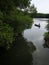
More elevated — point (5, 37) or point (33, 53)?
point (5, 37)

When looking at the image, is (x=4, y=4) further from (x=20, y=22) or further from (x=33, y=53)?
(x=33, y=53)

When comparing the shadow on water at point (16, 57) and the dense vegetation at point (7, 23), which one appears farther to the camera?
the shadow on water at point (16, 57)

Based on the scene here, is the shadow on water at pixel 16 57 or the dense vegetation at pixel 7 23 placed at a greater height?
the dense vegetation at pixel 7 23

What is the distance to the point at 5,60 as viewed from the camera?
23.6 meters

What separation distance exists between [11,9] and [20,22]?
3.06 metres

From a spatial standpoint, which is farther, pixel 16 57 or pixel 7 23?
pixel 16 57

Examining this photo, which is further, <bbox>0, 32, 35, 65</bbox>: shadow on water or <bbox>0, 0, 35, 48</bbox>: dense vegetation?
<bbox>0, 32, 35, 65</bbox>: shadow on water

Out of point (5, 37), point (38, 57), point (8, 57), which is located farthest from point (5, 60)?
point (5, 37)

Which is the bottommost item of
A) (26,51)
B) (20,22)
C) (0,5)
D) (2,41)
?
(26,51)

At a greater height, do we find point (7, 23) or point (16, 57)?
point (7, 23)

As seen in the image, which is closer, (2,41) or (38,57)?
(2,41)

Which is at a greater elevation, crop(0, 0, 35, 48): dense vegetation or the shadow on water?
crop(0, 0, 35, 48): dense vegetation

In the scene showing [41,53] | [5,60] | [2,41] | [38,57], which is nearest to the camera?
[2,41]

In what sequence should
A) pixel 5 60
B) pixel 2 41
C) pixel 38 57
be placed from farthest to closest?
pixel 38 57, pixel 5 60, pixel 2 41
